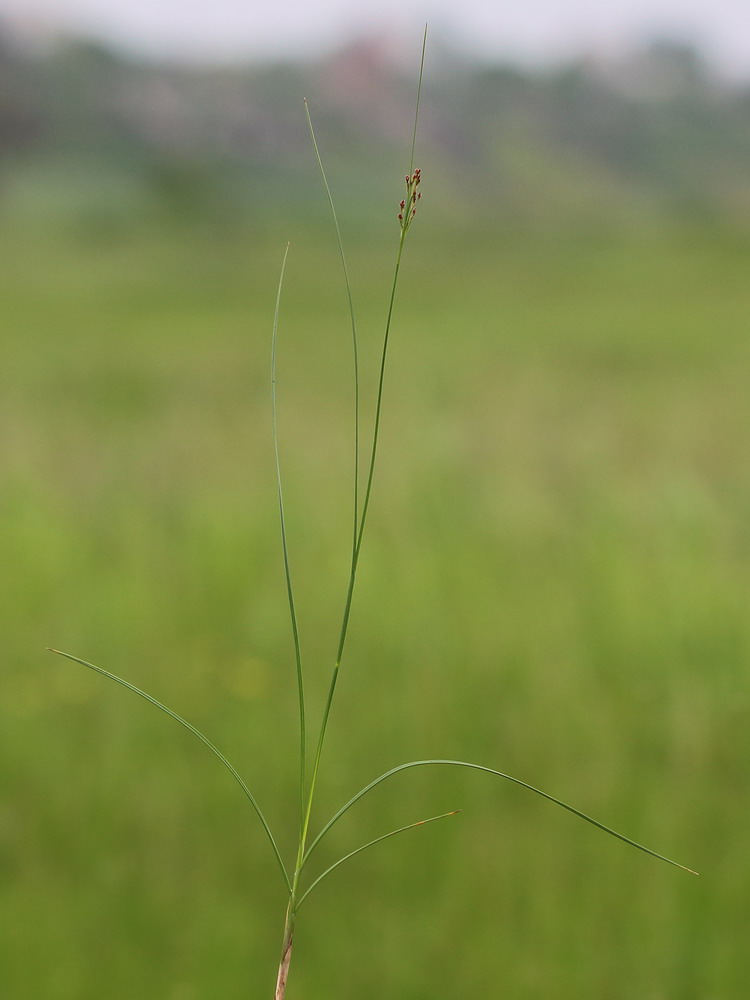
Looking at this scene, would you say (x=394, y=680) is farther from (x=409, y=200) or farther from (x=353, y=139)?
(x=353, y=139)

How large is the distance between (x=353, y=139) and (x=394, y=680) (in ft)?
52.4

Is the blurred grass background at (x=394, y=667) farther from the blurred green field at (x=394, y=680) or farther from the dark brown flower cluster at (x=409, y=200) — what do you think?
the dark brown flower cluster at (x=409, y=200)

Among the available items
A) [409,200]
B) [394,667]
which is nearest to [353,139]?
[394,667]

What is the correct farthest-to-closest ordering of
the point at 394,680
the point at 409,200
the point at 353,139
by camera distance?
1. the point at 353,139
2. the point at 394,680
3. the point at 409,200

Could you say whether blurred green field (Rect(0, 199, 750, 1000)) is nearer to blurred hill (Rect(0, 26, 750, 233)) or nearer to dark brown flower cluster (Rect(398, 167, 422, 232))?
dark brown flower cluster (Rect(398, 167, 422, 232))

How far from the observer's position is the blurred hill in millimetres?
15531

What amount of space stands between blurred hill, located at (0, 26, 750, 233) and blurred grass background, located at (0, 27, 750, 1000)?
223 inches

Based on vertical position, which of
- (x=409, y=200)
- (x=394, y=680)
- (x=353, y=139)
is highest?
(x=353, y=139)

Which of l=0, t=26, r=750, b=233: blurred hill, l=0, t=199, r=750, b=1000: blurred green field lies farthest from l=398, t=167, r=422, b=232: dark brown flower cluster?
l=0, t=26, r=750, b=233: blurred hill

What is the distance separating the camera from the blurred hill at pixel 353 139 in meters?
15.5

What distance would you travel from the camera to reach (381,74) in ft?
65.2

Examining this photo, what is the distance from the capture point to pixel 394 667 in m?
3.01

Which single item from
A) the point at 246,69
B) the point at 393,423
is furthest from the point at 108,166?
the point at 393,423

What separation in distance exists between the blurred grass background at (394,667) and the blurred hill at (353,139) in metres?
5.66
